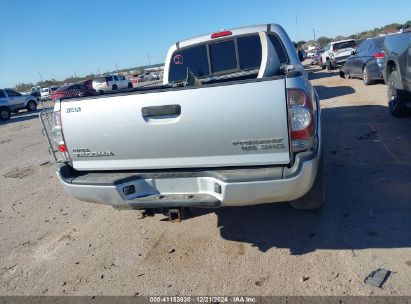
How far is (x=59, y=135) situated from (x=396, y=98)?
21.8ft

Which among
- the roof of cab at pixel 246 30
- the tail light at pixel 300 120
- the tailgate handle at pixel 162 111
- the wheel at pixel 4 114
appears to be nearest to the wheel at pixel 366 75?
the roof of cab at pixel 246 30

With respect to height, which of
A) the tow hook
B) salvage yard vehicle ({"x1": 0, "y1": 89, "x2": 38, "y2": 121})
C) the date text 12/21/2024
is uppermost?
the tow hook

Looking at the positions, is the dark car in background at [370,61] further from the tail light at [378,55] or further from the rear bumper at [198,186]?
the rear bumper at [198,186]

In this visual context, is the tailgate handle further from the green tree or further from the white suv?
the green tree

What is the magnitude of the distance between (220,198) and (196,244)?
98 cm

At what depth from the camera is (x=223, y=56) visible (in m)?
5.11

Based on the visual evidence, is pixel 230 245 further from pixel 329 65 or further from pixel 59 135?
pixel 329 65

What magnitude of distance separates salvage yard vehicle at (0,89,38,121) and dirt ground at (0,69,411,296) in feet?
70.2

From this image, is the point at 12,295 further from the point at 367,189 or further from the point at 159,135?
the point at 367,189

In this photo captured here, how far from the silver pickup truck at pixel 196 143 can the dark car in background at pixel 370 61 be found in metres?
9.91

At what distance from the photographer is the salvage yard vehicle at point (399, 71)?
6301 millimetres

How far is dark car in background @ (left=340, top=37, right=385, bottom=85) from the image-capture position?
11.8m

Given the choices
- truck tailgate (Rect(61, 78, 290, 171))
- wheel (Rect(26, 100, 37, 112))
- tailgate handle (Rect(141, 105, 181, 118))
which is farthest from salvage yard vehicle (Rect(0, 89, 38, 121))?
tailgate handle (Rect(141, 105, 181, 118))

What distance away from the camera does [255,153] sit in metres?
2.82
